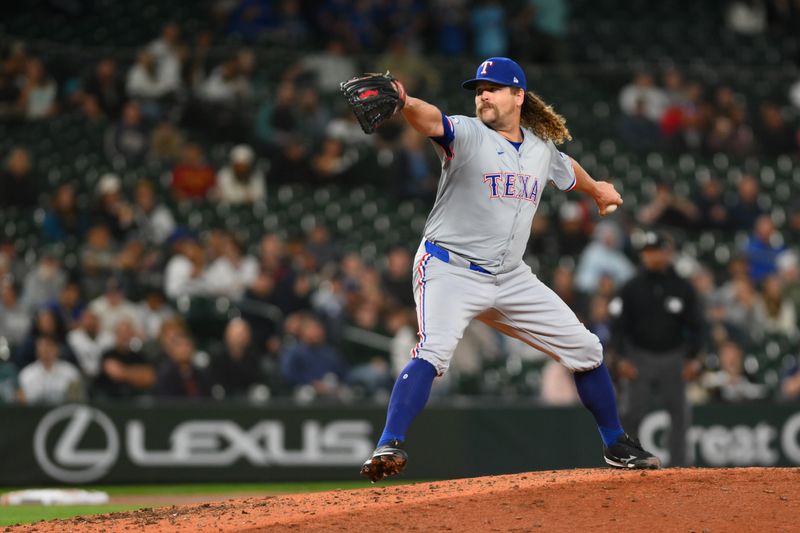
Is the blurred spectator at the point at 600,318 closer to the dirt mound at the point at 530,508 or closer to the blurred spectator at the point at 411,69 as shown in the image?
the blurred spectator at the point at 411,69

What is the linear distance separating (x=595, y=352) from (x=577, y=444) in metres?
5.41

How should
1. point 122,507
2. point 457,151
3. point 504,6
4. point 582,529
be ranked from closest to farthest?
point 582,529 < point 457,151 < point 122,507 < point 504,6

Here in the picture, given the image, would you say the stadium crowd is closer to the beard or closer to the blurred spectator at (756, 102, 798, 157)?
the blurred spectator at (756, 102, 798, 157)

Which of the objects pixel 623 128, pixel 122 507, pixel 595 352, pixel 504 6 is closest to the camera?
pixel 595 352

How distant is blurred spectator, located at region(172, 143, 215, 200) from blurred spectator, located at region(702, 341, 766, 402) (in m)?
5.74

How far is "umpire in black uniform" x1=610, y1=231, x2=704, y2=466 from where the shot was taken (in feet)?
31.3

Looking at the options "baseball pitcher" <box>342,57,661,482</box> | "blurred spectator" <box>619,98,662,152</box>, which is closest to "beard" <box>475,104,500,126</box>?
"baseball pitcher" <box>342,57,661,482</box>

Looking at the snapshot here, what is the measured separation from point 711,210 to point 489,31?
4.17 metres

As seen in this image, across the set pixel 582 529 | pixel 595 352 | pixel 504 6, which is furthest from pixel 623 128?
pixel 582 529

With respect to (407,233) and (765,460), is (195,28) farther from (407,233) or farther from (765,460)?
(765,460)

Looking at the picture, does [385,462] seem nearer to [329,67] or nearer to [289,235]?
[289,235]

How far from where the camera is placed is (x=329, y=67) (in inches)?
629

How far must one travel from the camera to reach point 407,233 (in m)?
14.2

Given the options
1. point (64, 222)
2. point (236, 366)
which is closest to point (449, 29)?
point (64, 222)
